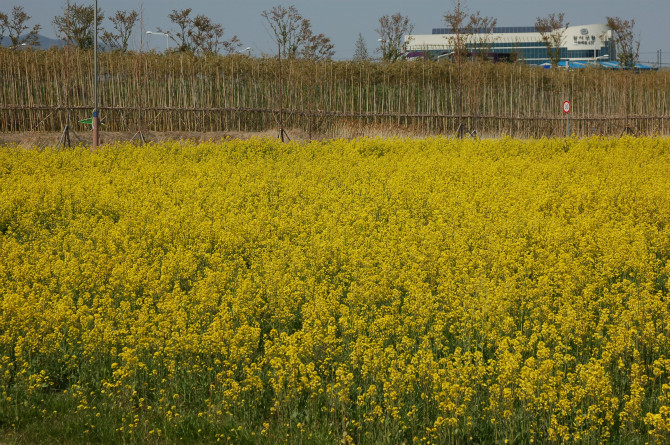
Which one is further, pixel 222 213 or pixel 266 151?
pixel 266 151

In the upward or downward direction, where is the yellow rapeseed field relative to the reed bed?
downward

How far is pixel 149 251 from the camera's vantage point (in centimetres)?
→ 884

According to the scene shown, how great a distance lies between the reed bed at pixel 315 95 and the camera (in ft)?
82.2

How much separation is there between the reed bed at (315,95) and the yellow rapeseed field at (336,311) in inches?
513

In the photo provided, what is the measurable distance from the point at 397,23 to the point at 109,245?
44.0m

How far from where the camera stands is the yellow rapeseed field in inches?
187

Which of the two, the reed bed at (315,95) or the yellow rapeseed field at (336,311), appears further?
the reed bed at (315,95)

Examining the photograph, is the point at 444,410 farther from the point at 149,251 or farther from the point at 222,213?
the point at 222,213

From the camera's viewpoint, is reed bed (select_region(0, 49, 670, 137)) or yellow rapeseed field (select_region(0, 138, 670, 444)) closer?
yellow rapeseed field (select_region(0, 138, 670, 444))

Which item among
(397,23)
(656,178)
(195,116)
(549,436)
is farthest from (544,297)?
(397,23)

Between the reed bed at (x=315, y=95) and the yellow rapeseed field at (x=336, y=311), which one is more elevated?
the reed bed at (x=315, y=95)

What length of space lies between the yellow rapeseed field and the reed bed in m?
13.0

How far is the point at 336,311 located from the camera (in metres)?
6.34

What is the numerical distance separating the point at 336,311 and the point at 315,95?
75.1 ft
